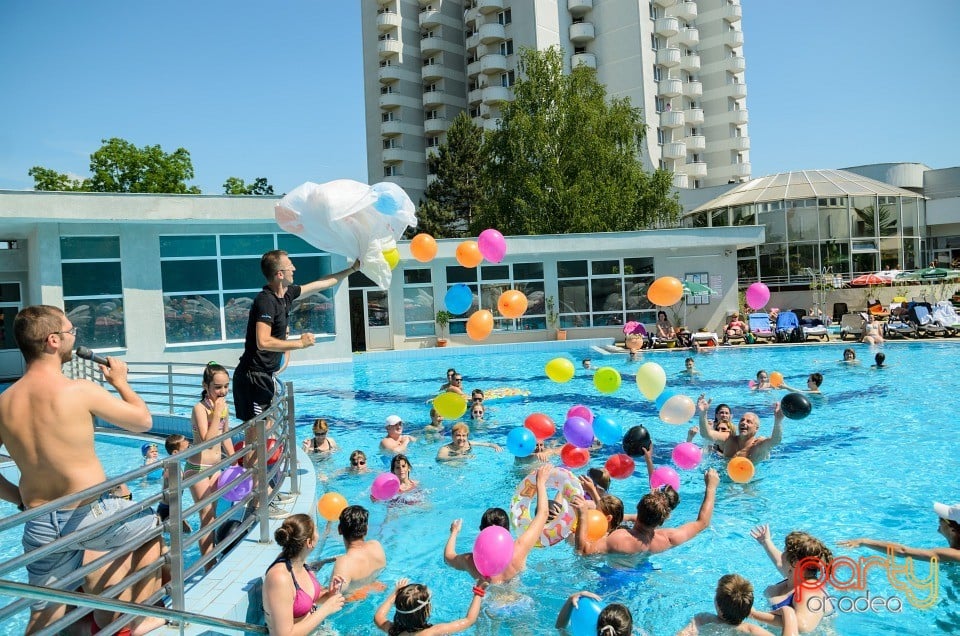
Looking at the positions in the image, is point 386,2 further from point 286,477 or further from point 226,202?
point 286,477

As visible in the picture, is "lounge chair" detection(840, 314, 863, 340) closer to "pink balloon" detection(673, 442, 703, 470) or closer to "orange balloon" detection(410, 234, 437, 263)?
"pink balloon" detection(673, 442, 703, 470)

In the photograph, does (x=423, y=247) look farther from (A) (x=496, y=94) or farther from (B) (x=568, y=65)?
(B) (x=568, y=65)

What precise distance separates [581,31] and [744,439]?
157ft

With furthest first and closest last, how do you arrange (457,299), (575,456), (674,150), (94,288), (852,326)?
1. (674,150)
2. (852,326)
3. (94,288)
4. (457,299)
5. (575,456)

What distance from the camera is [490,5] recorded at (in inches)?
1980

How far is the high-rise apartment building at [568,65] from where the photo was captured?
49.3 m

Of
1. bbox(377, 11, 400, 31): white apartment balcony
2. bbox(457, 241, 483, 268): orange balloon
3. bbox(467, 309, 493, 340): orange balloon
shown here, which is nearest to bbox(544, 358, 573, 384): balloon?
bbox(467, 309, 493, 340): orange balloon

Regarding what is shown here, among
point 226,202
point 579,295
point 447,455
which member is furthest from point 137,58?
point 447,455

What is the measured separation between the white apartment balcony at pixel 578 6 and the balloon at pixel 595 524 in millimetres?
51853

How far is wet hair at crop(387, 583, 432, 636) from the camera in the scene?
4199 millimetres

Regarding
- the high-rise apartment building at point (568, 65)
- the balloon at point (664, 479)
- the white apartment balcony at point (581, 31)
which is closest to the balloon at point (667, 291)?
the balloon at point (664, 479)

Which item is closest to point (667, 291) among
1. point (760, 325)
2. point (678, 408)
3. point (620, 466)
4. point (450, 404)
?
point (678, 408)

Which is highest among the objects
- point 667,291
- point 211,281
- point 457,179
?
point 457,179

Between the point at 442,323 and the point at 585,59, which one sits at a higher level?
the point at 585,59
